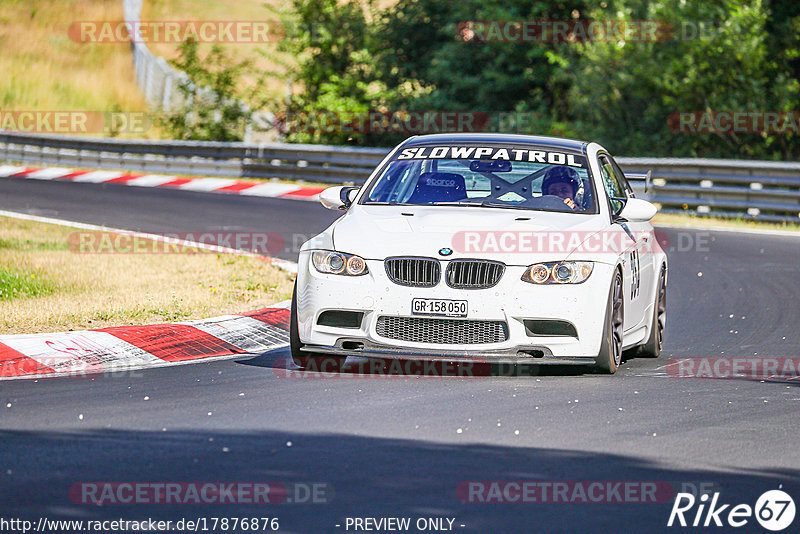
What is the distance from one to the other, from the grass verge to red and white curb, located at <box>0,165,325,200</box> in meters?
8.77

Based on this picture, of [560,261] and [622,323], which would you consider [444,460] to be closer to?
[560,261]

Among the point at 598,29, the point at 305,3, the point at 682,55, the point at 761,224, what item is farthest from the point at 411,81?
the point at 761,224

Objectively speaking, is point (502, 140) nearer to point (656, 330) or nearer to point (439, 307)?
point (656, 330)

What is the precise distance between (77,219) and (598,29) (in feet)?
45.3

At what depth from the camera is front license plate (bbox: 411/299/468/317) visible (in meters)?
8.01

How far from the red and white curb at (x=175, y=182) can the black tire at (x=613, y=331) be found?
14953 mm

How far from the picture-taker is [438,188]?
9.34 m

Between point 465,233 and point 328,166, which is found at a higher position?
point 465,233

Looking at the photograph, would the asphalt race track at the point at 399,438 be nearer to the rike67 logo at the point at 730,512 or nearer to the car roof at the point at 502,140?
the rike67 logo at the point at 730,512

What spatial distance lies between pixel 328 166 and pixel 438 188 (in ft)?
65.0

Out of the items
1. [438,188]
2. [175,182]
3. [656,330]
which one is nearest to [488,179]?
[438,188]

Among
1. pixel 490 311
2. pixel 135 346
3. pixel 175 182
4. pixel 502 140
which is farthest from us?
pixel 175 182

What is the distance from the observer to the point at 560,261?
8141mm

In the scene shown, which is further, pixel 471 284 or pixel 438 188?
pixel 438 188
